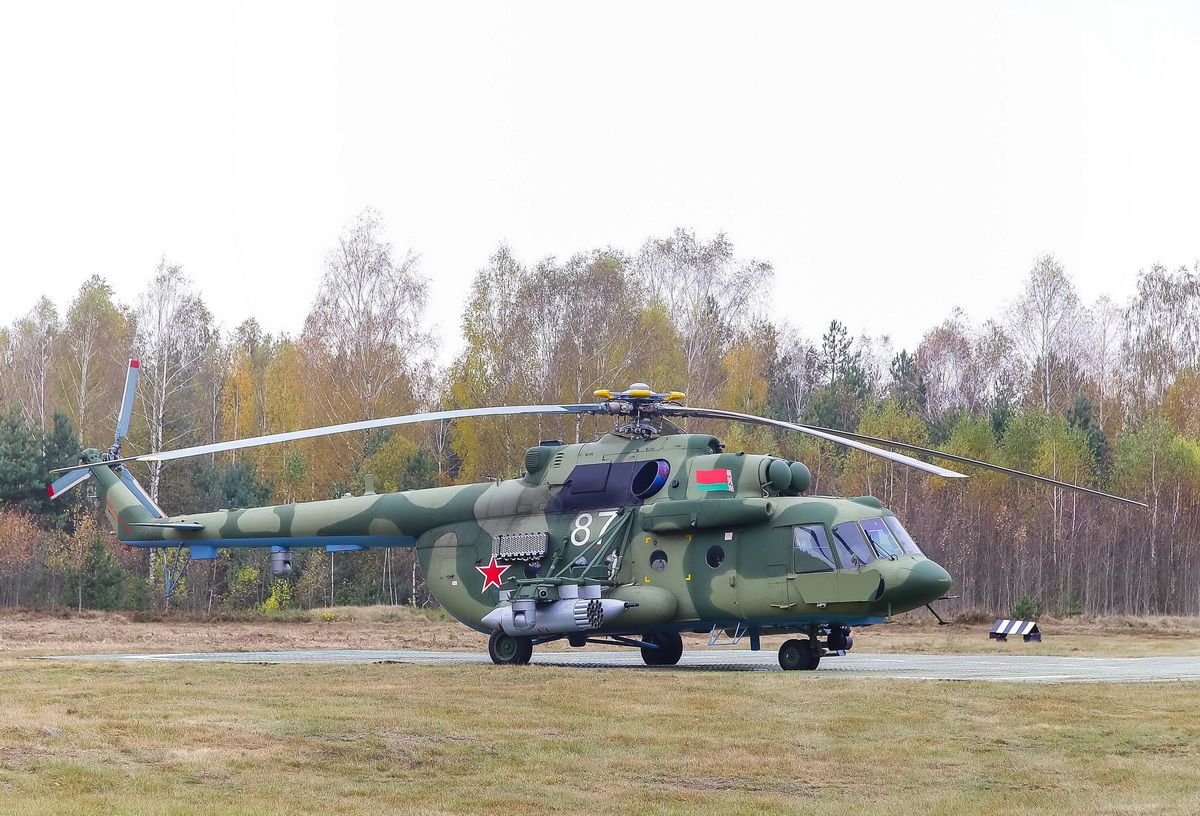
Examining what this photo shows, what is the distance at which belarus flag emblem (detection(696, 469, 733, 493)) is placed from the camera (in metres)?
19.1

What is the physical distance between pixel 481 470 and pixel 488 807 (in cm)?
4047

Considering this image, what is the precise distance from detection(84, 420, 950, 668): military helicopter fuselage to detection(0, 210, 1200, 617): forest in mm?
16821

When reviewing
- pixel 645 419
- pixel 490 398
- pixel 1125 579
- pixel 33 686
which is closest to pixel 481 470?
pixel 490 398

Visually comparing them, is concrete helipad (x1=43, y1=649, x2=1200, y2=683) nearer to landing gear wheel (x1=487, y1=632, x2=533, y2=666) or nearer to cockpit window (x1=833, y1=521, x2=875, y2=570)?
landing gear wheel (x1=487, y1=632, x2=533, y2=666)

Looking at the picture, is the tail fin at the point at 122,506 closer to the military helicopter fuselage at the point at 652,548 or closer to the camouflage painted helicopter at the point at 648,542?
the camouflage painted helicopter at the point at 648,542

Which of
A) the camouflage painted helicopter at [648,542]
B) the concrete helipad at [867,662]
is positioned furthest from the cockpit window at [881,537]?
the concrete helipad at [867,662]

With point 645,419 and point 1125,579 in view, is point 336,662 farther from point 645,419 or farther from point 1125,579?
point 1125,579

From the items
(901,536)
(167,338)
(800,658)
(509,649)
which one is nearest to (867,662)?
(800,658)

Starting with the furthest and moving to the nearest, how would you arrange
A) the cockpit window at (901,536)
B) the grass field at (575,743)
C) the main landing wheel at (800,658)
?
1. the main landing wheel at (800,658)
2. the cockpit window at (901,536)
3. the grass field at (575,743)

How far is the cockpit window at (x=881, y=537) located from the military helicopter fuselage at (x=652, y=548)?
0.07ft

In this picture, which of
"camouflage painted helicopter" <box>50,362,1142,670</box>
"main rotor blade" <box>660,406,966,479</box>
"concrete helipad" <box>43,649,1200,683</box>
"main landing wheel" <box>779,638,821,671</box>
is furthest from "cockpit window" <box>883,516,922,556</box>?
"main landing wheel" <box>779,638,821,671</box>

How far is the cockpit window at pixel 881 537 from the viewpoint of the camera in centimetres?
1806

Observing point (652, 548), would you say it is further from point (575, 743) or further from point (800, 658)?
point (575, 743)

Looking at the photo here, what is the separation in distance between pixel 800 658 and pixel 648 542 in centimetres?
277
